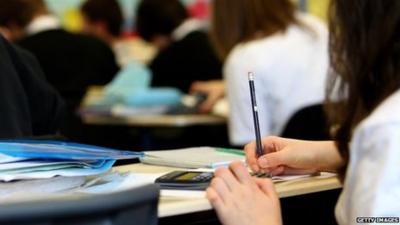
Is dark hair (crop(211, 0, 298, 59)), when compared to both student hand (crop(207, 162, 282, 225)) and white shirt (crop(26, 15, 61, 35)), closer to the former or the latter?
white shirt (crop(26, 15, 61, 35))

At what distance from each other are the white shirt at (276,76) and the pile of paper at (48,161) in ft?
4.65

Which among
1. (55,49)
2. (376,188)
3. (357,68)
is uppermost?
(55,49)

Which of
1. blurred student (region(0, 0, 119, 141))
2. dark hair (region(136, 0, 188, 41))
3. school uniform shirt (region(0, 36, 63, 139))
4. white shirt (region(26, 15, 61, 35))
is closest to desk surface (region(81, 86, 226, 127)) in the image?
blurred student (region(0, 0, 119, 141))

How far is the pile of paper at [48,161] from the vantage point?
1.08 metres

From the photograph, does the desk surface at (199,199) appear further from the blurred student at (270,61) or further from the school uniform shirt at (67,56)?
the school uniform shirt at (67,56)

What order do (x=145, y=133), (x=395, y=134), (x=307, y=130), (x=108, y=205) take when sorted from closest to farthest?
(x=108, y=205) < (x=395, y=134) < (x=307, y=130) < (x=145, y=133)

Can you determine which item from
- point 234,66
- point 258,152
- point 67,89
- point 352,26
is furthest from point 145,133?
point 352,26

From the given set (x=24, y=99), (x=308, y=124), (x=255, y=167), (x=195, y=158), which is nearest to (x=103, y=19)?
(x=308, y=124)

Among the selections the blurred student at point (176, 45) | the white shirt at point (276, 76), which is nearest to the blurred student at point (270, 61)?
the white shirt at point (276, 76)

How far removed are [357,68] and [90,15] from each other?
401cm

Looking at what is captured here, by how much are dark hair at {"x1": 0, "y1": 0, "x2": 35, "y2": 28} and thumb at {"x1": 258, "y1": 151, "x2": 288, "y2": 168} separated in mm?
2411

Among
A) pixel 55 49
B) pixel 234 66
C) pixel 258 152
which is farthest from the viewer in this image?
pixel 55 49

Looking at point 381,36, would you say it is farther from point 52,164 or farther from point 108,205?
point 52,164

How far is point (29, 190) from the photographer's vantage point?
1.06 meters
